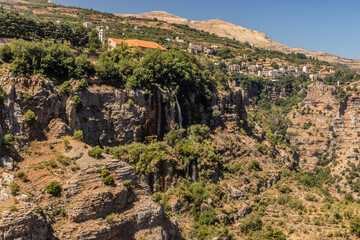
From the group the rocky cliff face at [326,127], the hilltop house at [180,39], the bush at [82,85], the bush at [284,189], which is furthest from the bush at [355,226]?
the hilltop house at [180,39]

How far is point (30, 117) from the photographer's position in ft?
102

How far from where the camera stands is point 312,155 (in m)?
97.8

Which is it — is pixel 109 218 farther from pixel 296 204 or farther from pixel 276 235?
pixel 296 204

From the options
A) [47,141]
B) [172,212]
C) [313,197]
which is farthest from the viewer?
[313,197]

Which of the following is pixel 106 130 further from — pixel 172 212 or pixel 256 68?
pixel 256 68

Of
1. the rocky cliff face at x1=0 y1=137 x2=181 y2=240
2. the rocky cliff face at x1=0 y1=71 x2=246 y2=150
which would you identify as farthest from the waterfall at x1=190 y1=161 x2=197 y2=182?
the rocky cliff face at x1=0 y1=137 x2=181 y2=240

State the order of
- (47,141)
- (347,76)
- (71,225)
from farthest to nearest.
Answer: (347,76) < (47,141) < (71,225)

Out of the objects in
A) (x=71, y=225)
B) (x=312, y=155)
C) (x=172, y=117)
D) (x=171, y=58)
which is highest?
(x=171, y=58)

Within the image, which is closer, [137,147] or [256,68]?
[137,147]

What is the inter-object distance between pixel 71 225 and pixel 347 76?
120 meters

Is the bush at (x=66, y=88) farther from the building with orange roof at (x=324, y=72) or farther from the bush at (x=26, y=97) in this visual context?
the building with orange roof at (x=324, y=72)

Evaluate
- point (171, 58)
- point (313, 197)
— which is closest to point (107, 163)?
point (171, 58)

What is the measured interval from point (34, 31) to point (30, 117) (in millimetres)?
24771

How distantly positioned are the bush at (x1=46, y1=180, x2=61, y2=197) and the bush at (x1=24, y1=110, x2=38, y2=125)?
8.07 m
